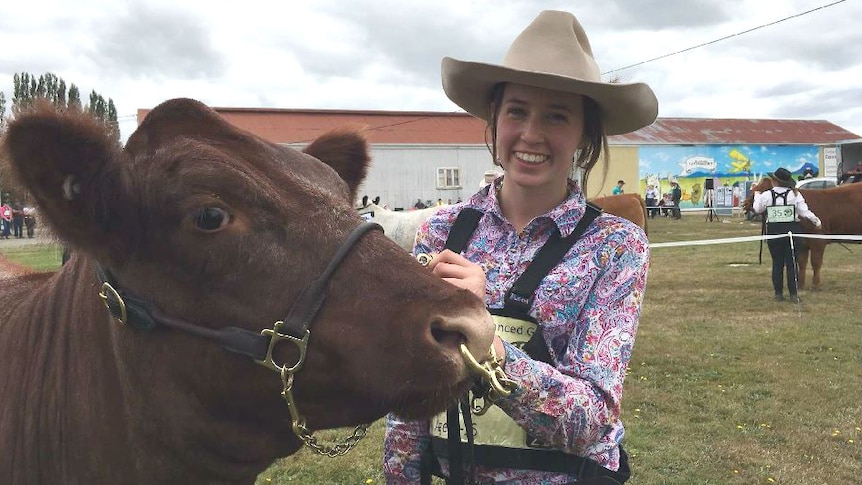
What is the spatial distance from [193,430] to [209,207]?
2.19 ft

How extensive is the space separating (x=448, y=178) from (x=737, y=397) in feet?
115

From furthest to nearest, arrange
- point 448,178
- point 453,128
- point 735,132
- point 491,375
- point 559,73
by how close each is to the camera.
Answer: point 735,132 < point 453,128 < point 448,178 < point 559,73 < point 491,375

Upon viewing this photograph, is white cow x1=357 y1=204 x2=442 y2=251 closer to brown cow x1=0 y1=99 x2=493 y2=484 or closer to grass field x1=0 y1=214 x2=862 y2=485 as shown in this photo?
grass field x1=0 y1=214 x2=862 y2=485

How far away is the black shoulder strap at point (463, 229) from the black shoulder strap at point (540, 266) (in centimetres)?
31

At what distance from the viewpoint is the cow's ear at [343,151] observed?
8.57 ft

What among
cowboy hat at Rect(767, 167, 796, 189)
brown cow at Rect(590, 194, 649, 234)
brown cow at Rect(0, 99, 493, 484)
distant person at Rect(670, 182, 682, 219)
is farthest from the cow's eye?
distant person at Rect(670, 182, 682, 219)

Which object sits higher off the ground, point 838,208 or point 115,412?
point 838,208

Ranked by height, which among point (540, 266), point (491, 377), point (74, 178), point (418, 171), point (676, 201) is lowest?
point (491, 377)

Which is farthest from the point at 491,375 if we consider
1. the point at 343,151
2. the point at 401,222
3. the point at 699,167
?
the point at 699,167

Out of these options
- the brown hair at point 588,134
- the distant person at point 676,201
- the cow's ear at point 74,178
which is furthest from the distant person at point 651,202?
the cow's ear at point 74,178

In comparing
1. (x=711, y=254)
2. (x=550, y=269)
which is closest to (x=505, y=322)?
(x=550, y=269)

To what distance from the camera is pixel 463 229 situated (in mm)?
2432

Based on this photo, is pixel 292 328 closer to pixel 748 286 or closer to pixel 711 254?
pixel 748 286

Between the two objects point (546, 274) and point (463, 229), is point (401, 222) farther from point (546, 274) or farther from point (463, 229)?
point (546, 274)
